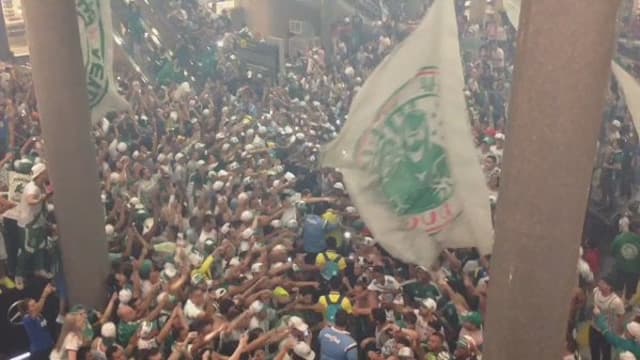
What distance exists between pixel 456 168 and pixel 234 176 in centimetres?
447

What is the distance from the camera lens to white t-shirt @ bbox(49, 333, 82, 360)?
690 cm

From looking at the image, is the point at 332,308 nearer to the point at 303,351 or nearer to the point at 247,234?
the point at 303,351

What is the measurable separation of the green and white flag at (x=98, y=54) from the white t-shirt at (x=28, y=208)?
4.28 feet

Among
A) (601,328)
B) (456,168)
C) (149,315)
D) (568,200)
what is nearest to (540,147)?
(568,200)

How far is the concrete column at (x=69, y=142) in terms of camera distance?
8.10 metres

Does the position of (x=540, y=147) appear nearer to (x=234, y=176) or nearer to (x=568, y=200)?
(x=568, y=200)

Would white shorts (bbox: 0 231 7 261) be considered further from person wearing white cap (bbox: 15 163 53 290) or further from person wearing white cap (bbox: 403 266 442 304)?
person wearing white cap (bbox: 403 266 442 304)

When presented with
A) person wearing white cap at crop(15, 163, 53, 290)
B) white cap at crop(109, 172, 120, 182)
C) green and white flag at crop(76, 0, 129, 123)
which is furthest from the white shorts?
green and white flag at crop(76, 0, 129, 123)

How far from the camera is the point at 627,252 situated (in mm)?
8609

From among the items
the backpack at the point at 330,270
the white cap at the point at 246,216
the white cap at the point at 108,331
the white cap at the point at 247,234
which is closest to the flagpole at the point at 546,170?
the backpack at the point at 330,270

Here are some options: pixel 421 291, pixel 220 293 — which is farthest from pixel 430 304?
pixel 220 293

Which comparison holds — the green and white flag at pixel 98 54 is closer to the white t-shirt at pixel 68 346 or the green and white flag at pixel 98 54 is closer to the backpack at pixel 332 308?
the white t-shirt at pixel 68 346

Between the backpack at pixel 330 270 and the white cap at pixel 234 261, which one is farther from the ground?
the white cap at pixel 234 261

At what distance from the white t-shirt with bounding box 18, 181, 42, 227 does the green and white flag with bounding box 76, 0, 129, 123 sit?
51.4 inches
